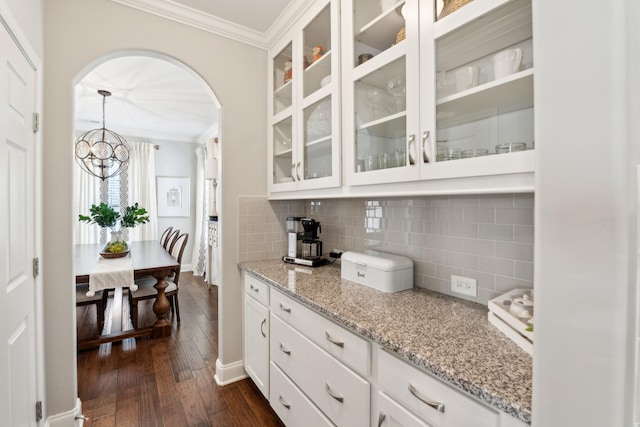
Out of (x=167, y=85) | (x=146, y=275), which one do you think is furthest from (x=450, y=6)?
(x=167, y=85)

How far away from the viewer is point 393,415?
1.00 meters

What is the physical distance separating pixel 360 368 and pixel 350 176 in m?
0.91

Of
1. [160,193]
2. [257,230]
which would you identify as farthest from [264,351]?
[160,193]

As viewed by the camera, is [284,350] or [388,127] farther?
[284,350]

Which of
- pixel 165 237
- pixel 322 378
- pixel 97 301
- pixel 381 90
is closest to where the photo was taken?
pixel 322 378

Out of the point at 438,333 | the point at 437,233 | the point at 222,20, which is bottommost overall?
the point at 438,333

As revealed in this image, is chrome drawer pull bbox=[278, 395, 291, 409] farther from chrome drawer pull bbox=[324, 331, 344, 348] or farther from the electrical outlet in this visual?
the electrical outlet

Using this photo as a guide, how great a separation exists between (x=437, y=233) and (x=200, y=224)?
5219 millimetres

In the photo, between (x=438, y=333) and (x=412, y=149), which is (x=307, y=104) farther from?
(x=438, y=333)

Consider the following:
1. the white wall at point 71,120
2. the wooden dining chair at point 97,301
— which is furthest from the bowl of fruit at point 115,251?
the white wall at point 71,120

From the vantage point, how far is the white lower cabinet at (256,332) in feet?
6.15

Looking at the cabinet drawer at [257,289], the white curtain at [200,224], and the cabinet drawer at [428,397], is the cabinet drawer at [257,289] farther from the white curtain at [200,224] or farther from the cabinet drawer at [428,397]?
the white curtain at [200,224]

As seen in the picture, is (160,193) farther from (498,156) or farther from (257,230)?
(498,156)

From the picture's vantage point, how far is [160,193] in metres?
5.74
